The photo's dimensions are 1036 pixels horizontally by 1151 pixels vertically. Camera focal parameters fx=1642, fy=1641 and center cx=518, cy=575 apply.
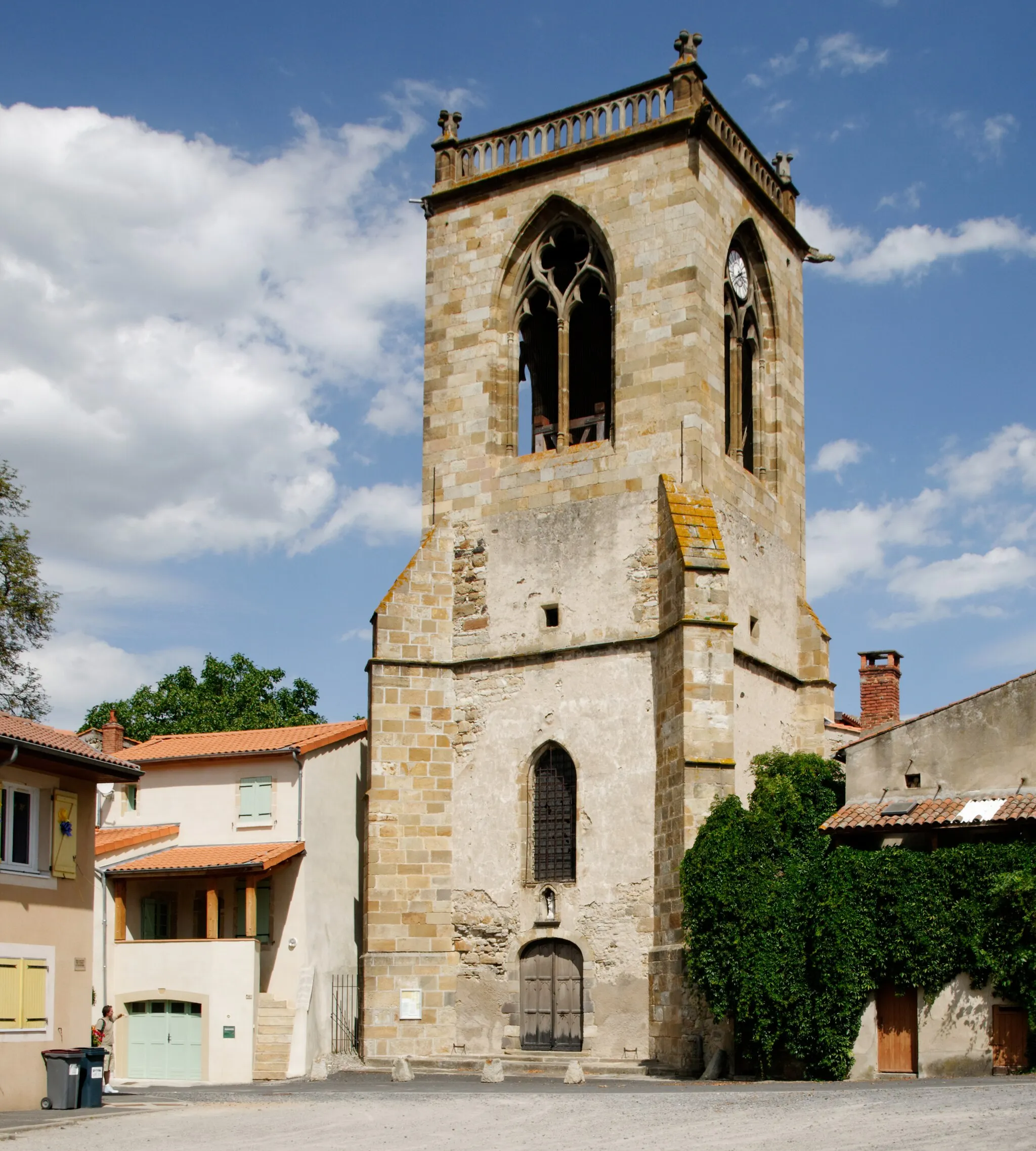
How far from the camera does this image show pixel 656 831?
26.8 m

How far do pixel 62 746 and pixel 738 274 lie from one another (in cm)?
1622

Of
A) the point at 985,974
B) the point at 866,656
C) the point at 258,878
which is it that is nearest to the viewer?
the point at 985,974

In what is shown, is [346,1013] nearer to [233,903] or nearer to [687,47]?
[233,903]

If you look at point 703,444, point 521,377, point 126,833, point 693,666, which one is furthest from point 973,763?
point 126,833

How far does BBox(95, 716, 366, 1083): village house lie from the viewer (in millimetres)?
29750

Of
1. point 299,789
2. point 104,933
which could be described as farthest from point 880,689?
point 104,933

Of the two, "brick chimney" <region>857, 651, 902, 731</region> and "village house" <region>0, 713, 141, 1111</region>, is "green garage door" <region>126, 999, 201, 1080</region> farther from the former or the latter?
"brick chimney" <region>857, 651, 902, 731</region>

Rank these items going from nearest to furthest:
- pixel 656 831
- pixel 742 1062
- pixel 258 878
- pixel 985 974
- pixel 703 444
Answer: pixel 985 974, pixel 742 1062, pixel 656 831, pixel 703 444, pixel 258 878

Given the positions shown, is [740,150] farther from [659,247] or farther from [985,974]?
[985,974]

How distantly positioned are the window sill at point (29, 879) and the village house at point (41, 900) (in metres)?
0.01

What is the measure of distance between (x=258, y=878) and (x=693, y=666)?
32.9 feet

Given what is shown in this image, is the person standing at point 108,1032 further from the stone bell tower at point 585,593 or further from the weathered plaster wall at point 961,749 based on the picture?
the weathered plaster wall at point 961,749

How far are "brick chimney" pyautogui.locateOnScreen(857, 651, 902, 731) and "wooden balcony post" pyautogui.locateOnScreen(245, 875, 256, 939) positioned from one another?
41.7 ft

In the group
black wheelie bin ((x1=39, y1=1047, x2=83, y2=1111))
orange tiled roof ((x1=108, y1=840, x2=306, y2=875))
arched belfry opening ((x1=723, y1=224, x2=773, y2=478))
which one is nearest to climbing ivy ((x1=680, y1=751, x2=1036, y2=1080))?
arched belfry opening ((x1=723, y1=224, x2=773, y2=478))
